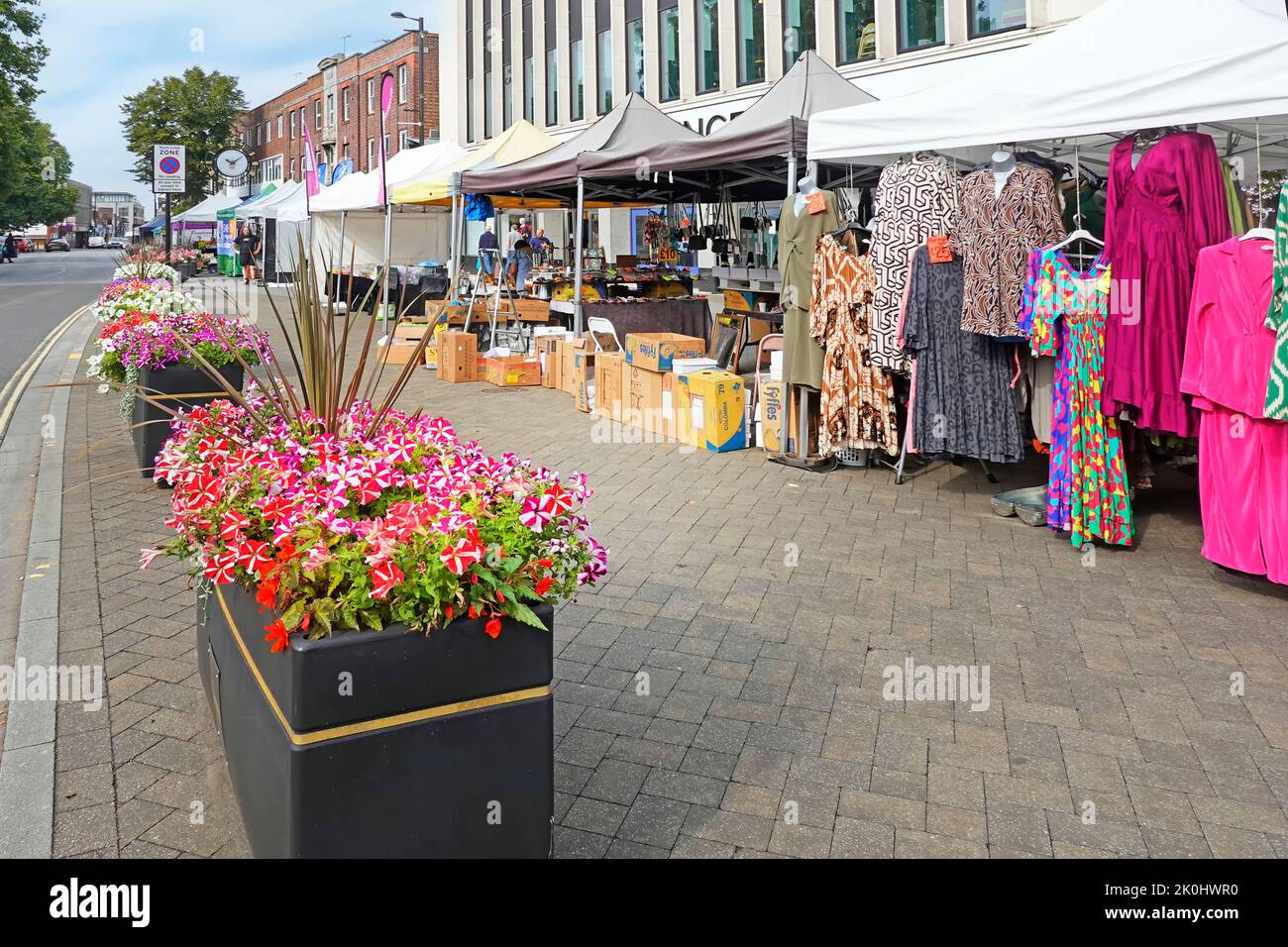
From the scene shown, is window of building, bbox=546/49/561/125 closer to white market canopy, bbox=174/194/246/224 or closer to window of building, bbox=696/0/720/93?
window of building, bbox=696/0/720/93

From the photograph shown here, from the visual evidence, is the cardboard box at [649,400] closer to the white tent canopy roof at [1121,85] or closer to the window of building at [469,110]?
the white tent canopy roof at [1121,85]

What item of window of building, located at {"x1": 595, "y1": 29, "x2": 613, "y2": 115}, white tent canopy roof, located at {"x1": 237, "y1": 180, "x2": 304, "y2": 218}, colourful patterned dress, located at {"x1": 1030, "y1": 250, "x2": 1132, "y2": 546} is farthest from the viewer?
A: white tent canopy roof, located at {"x1": 237, "y1": 180, "x2": 304, "y2": 218}

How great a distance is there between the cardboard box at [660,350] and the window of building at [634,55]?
17.7m

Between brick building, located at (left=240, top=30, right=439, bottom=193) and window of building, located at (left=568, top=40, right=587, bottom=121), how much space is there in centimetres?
749

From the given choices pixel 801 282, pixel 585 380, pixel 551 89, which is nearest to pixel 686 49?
pixel 551 89

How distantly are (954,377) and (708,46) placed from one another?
1902 cm

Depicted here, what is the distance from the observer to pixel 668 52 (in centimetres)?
2522

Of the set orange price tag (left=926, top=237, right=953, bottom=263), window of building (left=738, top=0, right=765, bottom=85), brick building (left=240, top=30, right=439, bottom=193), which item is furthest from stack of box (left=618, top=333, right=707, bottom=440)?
brick building (left=240, top=30, right=439, bottom=193)

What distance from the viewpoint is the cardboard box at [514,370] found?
13641 mm

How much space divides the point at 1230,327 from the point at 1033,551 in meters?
1.66

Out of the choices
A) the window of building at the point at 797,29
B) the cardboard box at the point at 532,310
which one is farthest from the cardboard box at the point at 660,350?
the window of building at the point at 797,29

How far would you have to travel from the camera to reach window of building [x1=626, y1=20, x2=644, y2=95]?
26141mm
